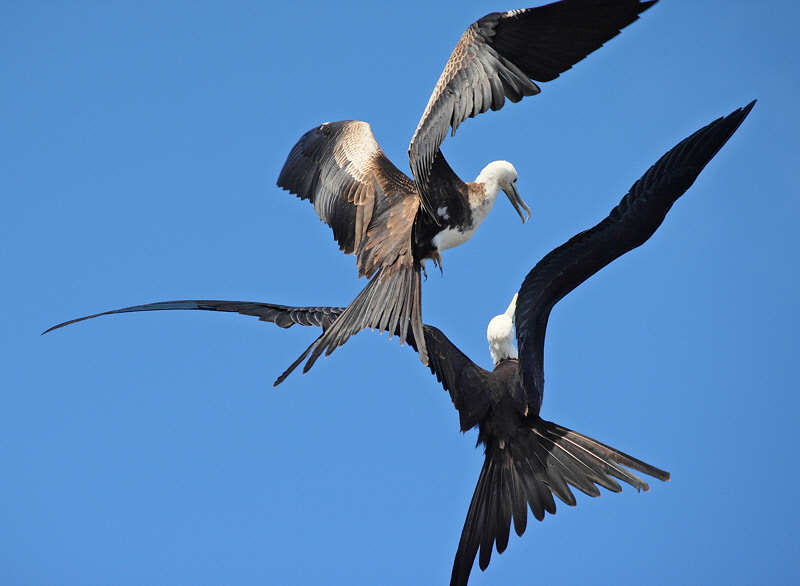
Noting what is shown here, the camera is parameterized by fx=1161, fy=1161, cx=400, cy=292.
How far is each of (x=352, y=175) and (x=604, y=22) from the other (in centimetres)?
211

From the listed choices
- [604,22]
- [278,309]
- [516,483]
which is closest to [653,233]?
[604,22]

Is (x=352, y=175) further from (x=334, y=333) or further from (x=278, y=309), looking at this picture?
(x=334, y=333)

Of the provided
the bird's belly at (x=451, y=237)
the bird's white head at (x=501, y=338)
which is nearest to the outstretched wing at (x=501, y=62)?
the bird's belly at (x=451, y=237)

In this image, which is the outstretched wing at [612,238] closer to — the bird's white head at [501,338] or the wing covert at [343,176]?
the bird's white head at [501,338]

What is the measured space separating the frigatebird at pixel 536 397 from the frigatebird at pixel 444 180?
34 centimetres

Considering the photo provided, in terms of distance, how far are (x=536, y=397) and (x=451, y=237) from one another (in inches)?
42.4

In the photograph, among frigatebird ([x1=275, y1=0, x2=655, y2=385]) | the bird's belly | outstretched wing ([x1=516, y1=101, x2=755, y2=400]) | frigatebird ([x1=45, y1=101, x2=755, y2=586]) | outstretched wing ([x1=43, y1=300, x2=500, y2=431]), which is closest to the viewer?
outstretched wing ([x1=516, y1=101, x2=755, y2=400])

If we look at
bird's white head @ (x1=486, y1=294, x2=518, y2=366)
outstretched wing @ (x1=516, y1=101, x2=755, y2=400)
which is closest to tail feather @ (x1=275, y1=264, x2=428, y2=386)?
outstretched wing @ (x1=516, y1=101, x2=755, y2=400)

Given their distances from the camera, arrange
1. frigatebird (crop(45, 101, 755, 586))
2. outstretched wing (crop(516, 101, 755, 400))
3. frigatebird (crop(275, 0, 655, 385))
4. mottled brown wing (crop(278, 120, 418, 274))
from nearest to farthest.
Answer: outstretched wing (crop(516, 101, 755, 400)), frigatebird (crop(45, 101, 755, 586)), frigatebird (crop(275, 0, 655, 385)), mottled brown wing (crop(278, 120, 418, 274))

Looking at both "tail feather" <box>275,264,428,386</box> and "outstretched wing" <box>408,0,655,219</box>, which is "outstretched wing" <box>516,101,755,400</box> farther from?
"outstretched wing" <box>408,0,655,219</box>

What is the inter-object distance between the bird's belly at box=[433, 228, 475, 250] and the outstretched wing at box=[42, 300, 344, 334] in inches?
25.3

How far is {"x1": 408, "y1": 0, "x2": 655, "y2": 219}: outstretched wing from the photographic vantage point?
5500 mm

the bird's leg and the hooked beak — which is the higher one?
the hooked beak

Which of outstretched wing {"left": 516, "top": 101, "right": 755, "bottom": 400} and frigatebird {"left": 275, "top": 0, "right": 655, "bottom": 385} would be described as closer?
outstretched wing {"left": 516, "top": 101, "right": 755, "bottom": 400}
